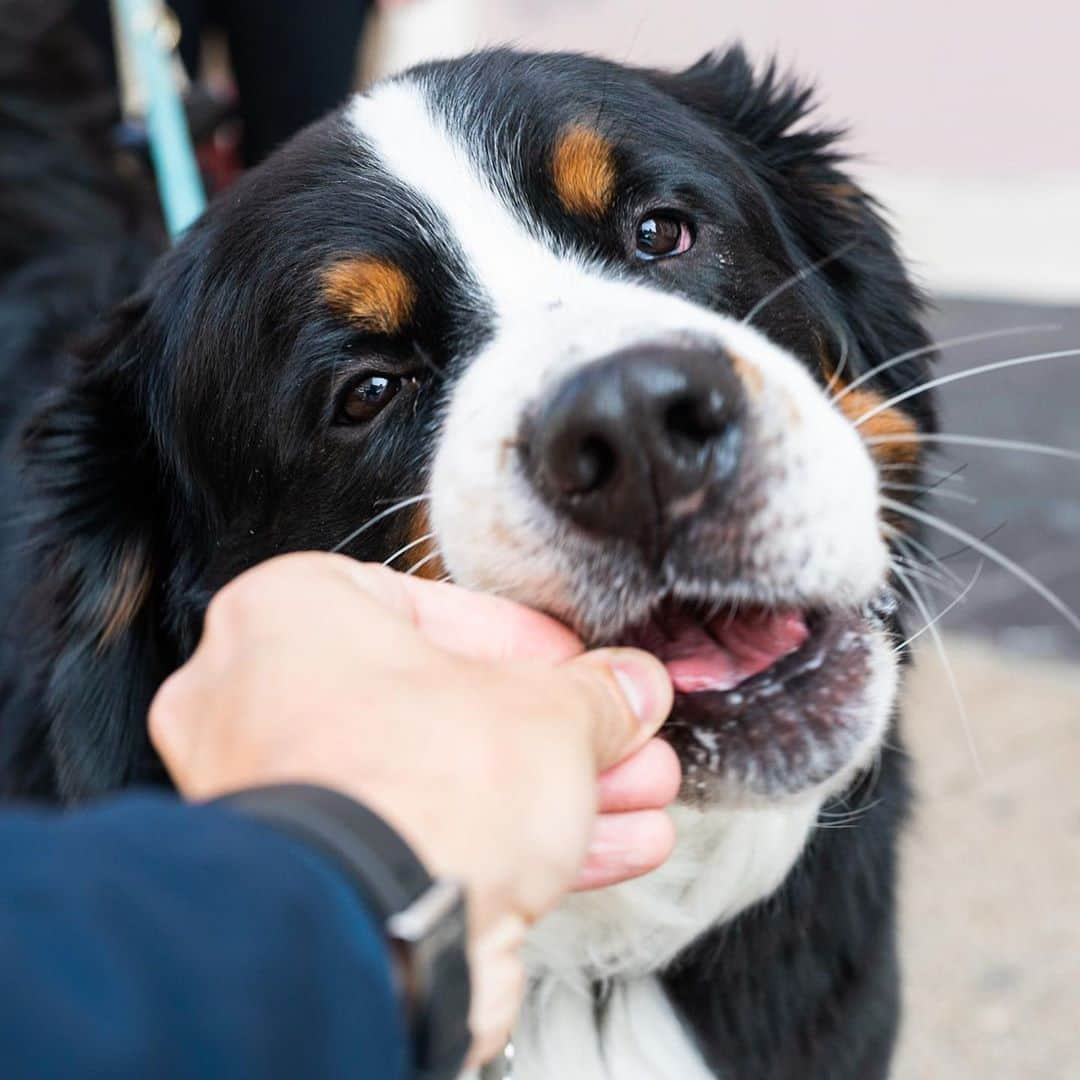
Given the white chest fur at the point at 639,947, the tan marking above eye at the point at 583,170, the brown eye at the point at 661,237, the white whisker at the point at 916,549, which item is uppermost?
the tan marking above eye at the point at 583,170

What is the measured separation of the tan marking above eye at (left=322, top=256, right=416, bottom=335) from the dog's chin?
0.52m

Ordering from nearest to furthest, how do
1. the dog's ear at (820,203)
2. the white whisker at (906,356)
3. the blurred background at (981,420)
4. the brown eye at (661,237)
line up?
the white whisker at (906,356) → the brown eye at (661,237) → the dog's ear at (820,203) → the blurred background at (981,420)

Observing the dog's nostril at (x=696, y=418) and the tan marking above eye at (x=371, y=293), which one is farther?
the tan marking above eye at (x=371, y=293)

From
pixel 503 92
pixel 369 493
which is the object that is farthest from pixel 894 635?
pixel 503 92

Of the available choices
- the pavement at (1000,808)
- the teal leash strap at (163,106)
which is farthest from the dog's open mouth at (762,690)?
the teal leash strap at (163,106)

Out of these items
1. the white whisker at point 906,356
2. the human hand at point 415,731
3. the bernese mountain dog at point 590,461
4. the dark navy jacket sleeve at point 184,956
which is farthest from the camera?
the white whisker at point 906,356

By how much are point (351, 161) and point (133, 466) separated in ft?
1.95

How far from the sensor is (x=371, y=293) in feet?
5.67

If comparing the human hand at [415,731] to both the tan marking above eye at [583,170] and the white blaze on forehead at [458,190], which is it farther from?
the tan marking above eye at [583,170]

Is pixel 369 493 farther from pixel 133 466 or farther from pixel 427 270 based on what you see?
pixel 133 466

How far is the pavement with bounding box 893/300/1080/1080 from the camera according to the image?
2.50 metres

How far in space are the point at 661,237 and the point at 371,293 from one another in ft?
1.26

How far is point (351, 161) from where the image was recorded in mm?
1802

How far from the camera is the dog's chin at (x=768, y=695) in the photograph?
141 centimetres
